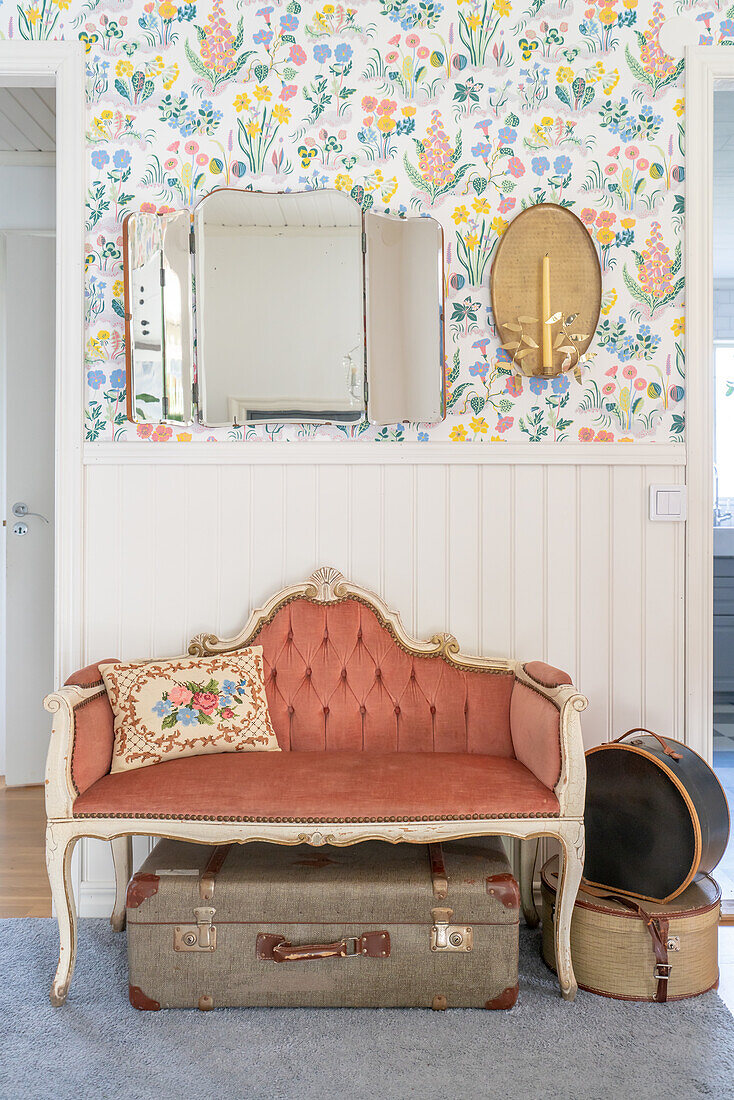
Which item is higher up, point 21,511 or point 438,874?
point 21,511

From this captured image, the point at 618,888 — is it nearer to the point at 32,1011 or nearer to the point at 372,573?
the point at 372,573

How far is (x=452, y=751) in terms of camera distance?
2346mm

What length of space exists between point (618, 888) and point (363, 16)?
2.52 meters

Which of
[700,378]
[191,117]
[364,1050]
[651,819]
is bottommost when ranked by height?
[364,1050]

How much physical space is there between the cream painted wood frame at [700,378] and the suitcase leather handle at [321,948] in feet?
3.82

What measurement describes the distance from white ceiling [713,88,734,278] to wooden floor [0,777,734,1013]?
8.31 feet

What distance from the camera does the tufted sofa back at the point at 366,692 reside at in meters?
2.35

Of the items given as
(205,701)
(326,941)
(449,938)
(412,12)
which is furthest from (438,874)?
(412,12)

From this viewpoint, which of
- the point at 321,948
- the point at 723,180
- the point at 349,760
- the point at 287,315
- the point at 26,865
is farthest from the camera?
the point at 723,180

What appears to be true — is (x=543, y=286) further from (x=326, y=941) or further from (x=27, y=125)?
(x=27, y=125)

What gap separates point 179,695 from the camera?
2.19 m

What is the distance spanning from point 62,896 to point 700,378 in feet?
7.30

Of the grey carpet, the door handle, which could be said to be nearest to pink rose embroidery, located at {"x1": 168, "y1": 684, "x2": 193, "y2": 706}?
the grey carpet

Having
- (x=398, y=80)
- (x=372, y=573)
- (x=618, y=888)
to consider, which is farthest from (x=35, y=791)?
(x=398, y=80)
